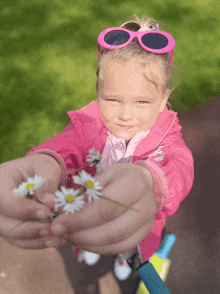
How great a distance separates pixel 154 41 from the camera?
765mm

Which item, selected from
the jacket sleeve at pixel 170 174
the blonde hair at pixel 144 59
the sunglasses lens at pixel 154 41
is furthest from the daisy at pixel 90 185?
the sunglasses lens at pixel 154 41

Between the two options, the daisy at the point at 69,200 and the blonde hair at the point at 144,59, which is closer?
the daisy at the point at 69,200

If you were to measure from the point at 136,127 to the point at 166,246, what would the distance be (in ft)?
2.77

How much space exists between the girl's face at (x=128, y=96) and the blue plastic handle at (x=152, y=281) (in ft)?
1.75

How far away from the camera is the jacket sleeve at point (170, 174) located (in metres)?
0.68

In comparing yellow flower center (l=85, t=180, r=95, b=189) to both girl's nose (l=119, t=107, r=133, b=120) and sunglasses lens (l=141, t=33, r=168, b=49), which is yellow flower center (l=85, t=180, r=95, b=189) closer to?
girl's nose (l=119, t=107, r=133, b=120)

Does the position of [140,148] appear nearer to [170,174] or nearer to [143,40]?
[170,174]

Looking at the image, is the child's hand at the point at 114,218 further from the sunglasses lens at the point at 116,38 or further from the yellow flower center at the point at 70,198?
the sunglasses lens at the point at 116,38

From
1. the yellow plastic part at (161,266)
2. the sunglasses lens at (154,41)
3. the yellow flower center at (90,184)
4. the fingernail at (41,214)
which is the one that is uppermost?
the sunglasses lens at (154,41)

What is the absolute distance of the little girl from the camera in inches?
27.3

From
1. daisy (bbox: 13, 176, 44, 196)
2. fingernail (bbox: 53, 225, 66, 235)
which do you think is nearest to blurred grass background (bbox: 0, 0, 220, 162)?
daisy (bbox: 13, 176, 44, 196)

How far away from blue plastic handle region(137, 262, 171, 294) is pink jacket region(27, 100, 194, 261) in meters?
0.19

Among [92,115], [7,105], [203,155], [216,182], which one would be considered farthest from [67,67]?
[216,182]

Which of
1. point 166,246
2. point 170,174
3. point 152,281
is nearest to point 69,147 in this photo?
point 170,174
